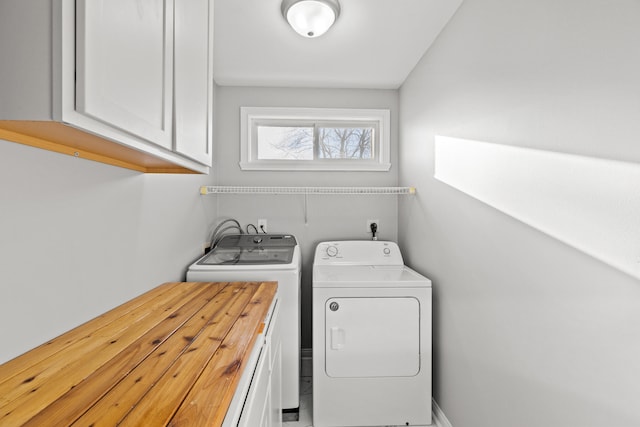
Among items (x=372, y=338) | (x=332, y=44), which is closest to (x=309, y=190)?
(x=332, y=44)

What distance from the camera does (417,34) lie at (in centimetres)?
187

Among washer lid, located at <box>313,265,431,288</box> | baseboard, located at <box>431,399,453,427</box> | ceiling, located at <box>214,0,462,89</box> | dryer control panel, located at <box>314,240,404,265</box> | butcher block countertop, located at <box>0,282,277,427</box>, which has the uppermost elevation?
ceiling, located at <box>214,0,462,89</box>

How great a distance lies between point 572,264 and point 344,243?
169 centimetres

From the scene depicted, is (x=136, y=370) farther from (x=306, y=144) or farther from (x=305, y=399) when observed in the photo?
(x=306, y=144)

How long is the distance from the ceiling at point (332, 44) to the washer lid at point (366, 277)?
1525 mm

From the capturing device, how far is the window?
2.65m

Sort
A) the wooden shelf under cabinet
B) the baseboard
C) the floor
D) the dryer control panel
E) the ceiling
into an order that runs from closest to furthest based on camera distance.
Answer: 1. the wooden shelf under cabinet
2. the ceiling
3. the baseboard
4. the floor
5. the dryer control panel

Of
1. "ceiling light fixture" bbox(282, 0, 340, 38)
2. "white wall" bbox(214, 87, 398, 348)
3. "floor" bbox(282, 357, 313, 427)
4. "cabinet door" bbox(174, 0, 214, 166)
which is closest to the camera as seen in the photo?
"cabinet door" bbox(174, 0, 214, 166)

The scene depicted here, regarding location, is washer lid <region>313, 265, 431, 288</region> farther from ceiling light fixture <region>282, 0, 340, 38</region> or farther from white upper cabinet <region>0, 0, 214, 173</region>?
ceiling light fixture <region>282, 0, 340, 38</region>

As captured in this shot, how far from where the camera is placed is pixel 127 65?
2.31 ft

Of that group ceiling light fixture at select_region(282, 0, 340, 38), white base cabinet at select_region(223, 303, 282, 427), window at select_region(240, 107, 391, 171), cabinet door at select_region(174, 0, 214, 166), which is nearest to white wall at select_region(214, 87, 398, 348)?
window at select_region(240, 107, 391, 171)

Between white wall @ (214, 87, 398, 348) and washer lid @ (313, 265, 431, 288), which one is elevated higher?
white wall @ (214, 87, 398, 348)

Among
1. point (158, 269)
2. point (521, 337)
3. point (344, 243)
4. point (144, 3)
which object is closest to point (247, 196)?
point (344, 243)

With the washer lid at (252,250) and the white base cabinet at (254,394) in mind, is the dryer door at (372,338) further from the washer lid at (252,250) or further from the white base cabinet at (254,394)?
the white base cabinet at (254,394)
